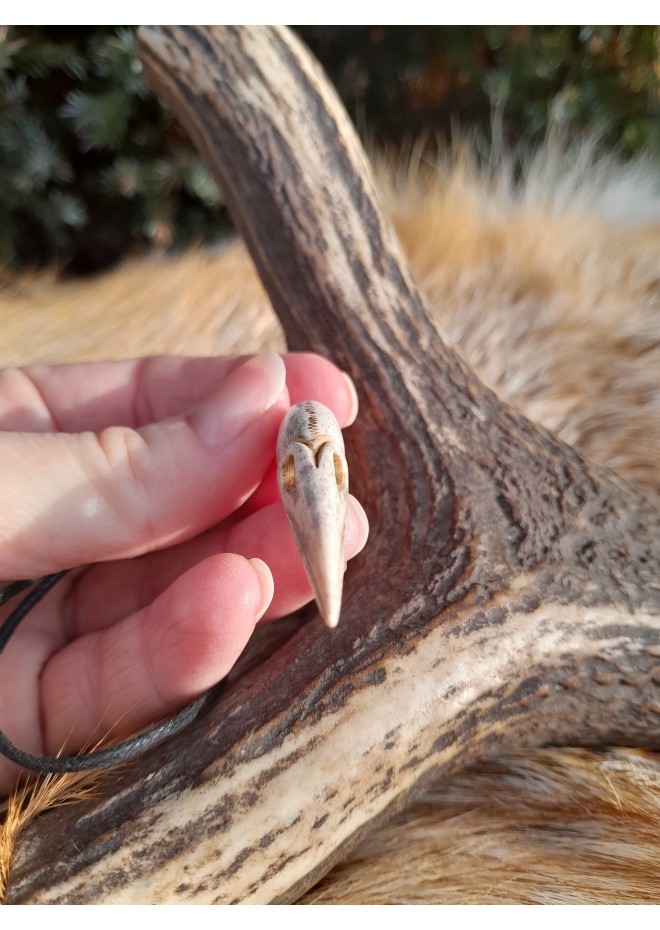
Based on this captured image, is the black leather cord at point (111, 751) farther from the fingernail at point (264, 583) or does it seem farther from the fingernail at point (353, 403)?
the fingernail at point (353, 403)

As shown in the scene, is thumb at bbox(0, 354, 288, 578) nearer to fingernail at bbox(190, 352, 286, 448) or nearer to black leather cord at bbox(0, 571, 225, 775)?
fingernail at bbox(190, 352, 286, 448)

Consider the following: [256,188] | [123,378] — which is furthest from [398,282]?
[123,378]

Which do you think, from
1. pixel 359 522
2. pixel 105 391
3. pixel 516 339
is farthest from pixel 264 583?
pixel 516 339

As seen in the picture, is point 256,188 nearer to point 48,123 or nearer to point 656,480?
point 656,480

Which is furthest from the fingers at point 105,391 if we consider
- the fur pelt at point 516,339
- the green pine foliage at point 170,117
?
the green pine foliage at point 170,117

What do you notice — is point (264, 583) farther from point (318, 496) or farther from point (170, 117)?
point (170, 117)

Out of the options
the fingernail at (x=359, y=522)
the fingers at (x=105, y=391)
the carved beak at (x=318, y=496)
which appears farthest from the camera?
the fingers at (x=105, y=391)
